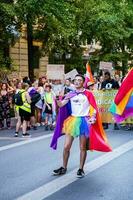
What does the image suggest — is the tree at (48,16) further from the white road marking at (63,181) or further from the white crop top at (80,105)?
the white crop top at (80,105)

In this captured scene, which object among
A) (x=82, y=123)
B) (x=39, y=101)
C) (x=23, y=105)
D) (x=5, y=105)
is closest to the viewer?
(x=82, y=123)

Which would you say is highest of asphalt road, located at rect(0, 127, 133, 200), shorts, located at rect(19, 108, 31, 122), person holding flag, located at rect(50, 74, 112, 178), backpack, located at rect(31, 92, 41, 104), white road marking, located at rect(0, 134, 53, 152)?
person holding flag, located at rect(50, 74, 112, 178)

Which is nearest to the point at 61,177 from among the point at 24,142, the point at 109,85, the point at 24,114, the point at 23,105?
the point at 24,142

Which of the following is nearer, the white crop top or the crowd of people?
the white crop top

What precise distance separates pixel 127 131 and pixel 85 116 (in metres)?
8.24

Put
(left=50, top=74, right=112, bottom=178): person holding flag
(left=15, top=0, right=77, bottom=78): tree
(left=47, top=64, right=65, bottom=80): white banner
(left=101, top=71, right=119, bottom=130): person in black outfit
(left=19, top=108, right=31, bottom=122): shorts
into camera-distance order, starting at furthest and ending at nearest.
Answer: (left=15, top=0, right=77, bottom=78): tree → (left=47, top=64, right=65, bottom=80): white banner → (left=101, top=71, right=119, bottom=130): person in black outfit → (left=19, top=108, right=31, bottom=122): shorts → (left=50, top=74, right=112, bottom=178): person holding flag

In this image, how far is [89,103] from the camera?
9469mm

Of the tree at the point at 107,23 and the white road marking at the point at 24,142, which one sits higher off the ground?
the tree at the point at 107,23

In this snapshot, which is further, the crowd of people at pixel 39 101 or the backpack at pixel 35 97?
the backpack at pixel 35 97

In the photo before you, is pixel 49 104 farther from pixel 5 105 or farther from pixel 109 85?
pixel 109 85

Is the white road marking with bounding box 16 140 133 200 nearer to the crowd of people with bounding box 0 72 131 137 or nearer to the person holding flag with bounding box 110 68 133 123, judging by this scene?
the person holding flag with bounding box 110 68 133 123

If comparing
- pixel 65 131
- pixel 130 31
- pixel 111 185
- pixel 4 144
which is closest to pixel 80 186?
pixel 111 185

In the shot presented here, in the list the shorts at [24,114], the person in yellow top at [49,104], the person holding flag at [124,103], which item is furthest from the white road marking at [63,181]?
the person in yellow top at [49,104]

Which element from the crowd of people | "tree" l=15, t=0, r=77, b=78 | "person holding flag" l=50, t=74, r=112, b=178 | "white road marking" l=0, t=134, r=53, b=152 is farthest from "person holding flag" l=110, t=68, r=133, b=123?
"tree" l=15, t=0, r=77, b=78
